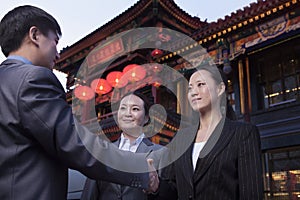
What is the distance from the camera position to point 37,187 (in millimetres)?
1475

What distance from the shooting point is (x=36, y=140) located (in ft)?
5.06

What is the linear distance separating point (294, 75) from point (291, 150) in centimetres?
242

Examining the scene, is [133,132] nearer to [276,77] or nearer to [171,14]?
[276,77]

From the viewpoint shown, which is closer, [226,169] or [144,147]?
[226,169]

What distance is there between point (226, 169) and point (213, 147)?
0.18 m

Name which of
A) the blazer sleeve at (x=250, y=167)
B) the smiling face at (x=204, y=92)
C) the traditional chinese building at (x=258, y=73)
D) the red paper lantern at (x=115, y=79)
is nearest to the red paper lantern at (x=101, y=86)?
the red paper lantern at (x=115, y=79)

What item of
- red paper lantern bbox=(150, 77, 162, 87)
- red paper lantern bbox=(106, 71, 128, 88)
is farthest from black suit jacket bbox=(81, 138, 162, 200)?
red paper lantern bbox=(106, 71, 128, 88)

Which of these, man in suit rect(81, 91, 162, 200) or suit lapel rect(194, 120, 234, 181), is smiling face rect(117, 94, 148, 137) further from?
suit lapel rect(194, 120, 234, 181)

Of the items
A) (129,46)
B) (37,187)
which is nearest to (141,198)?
(37,187)

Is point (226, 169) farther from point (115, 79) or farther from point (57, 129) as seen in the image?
point (115, 79)

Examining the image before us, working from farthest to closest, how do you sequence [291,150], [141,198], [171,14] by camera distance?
[171,14] → [291,150] → [141,198]

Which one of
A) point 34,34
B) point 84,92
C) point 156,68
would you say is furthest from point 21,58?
point 84,92

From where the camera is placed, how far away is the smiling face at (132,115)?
284cm

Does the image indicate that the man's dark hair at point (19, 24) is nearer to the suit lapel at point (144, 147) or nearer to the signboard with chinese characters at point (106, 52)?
the suit lapel at point (144, 147)
